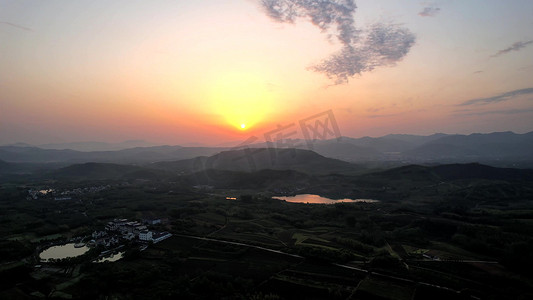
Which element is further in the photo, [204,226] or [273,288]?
[204,226]

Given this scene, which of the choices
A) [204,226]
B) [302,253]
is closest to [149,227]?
[204,226]

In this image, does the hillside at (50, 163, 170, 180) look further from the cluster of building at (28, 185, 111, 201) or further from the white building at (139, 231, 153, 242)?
the white building at (139, 231, 153, 242)

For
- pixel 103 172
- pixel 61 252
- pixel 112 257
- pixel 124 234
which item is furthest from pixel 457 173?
pixel 103 172

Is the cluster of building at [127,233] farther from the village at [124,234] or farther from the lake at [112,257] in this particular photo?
the lake at [112,257]

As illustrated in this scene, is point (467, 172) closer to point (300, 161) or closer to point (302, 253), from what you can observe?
point (300, 161)

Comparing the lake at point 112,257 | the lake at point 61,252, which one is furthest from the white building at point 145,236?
the lake at point 61,252

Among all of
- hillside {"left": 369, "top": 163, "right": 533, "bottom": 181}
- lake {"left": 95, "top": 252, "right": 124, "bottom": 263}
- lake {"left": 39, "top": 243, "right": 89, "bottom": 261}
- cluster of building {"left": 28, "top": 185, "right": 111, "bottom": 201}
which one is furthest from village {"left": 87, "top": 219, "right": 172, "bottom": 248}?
hillside {"left": 369, "top": 163, "right": 533, "bottom": 181}

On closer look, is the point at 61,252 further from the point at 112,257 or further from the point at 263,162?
the point at 263,162

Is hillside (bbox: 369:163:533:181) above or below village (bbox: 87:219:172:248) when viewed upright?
below
